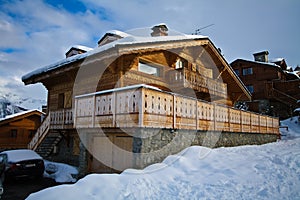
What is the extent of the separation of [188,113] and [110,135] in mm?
3260

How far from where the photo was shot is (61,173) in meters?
11.3

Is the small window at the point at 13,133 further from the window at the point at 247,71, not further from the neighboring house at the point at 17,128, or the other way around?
the window at the point at 247,71

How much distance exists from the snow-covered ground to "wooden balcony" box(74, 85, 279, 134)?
1.50 metres

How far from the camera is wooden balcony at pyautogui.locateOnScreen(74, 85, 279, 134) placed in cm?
763

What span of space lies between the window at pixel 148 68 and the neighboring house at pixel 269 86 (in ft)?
76.7

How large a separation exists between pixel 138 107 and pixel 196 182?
287cm

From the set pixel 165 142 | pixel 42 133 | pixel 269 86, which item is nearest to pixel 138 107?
pixel 165 142

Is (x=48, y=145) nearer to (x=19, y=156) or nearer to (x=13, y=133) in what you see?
(x=19, y=156)

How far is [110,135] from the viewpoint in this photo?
31.1 ft

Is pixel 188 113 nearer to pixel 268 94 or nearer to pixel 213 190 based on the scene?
pixel 213 190

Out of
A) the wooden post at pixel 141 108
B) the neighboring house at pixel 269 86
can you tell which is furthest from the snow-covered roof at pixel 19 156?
the neighboring house at pixel 269 86

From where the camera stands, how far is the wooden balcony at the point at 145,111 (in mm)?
7629

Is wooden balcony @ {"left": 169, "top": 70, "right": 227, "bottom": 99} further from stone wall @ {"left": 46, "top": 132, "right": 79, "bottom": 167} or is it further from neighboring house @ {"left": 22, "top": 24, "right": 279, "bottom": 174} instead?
stone wall @ {"left": 46, "top": 132, "right": 79, "bottom": 167}

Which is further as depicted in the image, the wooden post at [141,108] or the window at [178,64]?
the window at [178,64]
